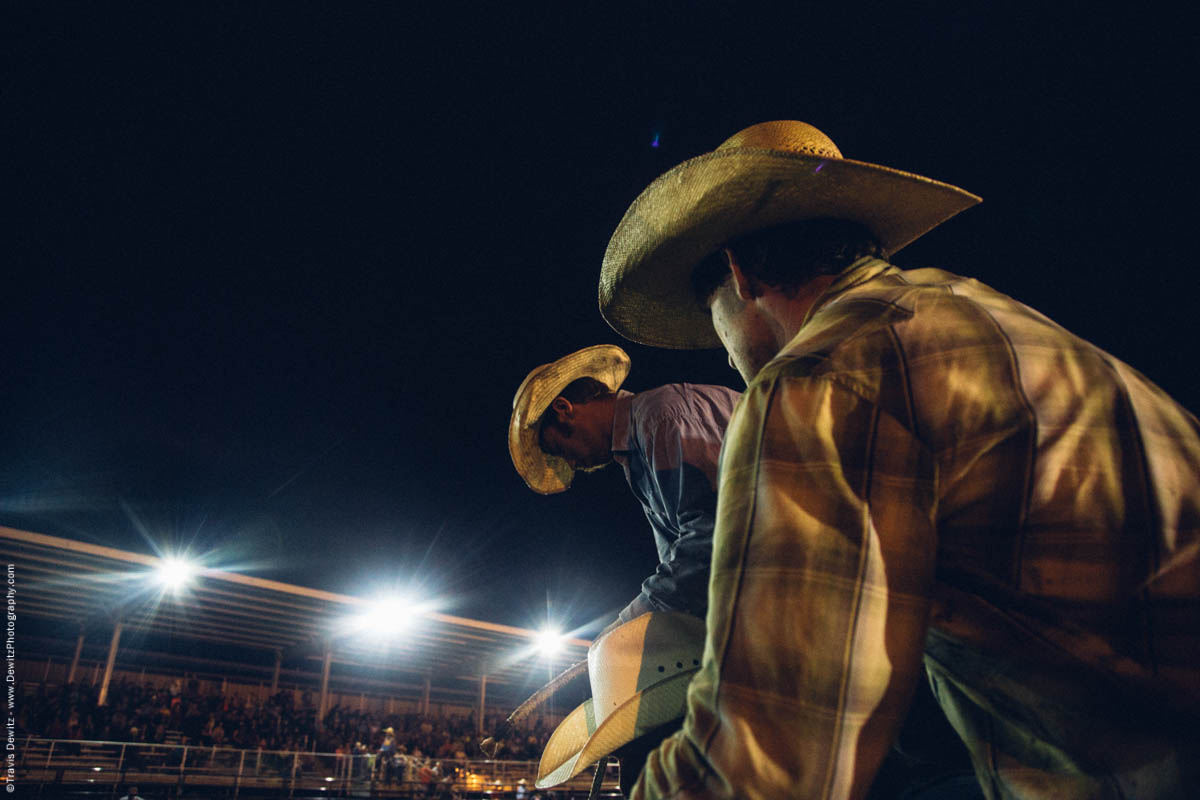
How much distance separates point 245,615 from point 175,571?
3852 millimetres

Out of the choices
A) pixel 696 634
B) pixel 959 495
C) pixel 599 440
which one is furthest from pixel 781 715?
pixel 599 440

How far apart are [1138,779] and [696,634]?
1275 millimetres

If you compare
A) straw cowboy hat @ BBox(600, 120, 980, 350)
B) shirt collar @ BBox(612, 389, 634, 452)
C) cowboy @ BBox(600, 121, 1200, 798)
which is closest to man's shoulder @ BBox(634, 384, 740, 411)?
shirt collar @ BBox(612, 389, 634, 452)

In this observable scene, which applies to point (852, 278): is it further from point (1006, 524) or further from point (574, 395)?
point (574, 395)

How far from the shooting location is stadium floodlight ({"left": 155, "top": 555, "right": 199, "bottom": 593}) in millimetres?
14648

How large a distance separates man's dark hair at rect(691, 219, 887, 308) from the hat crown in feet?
0.77

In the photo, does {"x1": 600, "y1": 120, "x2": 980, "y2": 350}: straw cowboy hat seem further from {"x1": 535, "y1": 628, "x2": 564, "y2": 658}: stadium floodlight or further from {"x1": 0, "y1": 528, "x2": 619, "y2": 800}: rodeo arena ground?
{"x1": 535, "y1": 628, "x2": 564, "y2": 658}: stadium floodlight

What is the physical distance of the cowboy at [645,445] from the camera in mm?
2541

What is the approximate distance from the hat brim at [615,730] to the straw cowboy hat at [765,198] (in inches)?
47.5

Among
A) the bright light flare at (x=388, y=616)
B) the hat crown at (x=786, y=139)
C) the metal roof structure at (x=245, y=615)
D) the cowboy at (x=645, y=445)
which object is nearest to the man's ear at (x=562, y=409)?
the cowboy at (x=645, y=445)

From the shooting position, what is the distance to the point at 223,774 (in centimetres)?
1214

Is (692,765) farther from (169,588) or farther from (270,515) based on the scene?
(270,515)

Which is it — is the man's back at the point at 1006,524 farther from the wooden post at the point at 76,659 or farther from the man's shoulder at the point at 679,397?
the wooden post at the point at 76,659

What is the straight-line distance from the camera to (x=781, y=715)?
0.77 meters
